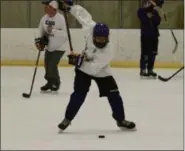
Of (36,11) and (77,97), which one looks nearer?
(77,97)

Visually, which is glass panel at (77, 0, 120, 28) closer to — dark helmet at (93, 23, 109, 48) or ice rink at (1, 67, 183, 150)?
ice rink at (1, 67, 183, 150)

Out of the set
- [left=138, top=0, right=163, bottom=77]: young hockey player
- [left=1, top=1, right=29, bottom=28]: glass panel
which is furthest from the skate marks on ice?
[left=1, top=1, right=29, bottom=28]: glass panel

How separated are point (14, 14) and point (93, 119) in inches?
231

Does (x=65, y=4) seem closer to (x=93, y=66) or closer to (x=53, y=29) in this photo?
(x=93, y=66)

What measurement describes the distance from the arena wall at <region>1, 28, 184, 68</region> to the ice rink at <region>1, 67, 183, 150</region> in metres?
2.18

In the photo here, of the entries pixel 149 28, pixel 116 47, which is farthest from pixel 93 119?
pixel 116 47

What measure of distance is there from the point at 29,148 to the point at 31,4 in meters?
6.96

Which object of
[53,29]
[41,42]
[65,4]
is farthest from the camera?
[53,29]

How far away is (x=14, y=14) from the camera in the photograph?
10672mm

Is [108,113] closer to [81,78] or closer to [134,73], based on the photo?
[81,78]

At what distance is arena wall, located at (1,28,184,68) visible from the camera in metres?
10.0

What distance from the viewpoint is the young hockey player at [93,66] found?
434cm

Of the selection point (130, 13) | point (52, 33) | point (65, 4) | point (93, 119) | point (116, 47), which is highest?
point (65, 4)

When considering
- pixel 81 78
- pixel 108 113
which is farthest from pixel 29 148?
pixel 108 113
